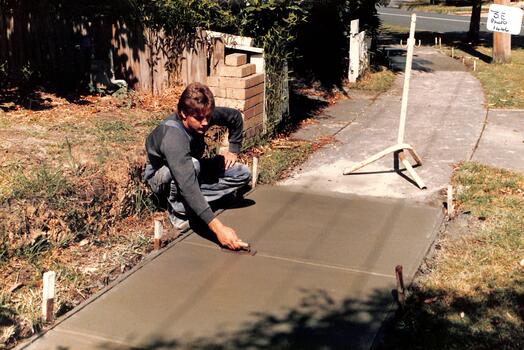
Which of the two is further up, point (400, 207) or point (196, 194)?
point (196, 194)

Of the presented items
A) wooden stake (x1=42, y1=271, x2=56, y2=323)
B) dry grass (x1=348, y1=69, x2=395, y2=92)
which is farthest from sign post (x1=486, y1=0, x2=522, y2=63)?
wooden stake (x1=42, y1=271, x2=56, y2=323)

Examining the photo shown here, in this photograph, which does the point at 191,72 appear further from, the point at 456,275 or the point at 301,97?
the point at 456,275

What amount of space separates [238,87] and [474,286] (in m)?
3.99

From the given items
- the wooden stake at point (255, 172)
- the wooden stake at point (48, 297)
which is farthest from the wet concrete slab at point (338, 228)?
the wooden stake at point (48, 297)

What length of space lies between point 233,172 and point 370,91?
697 cm

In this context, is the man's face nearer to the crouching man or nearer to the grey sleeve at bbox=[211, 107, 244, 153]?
the crouching man

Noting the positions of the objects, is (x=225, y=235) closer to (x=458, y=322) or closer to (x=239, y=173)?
(x=239, y=173)

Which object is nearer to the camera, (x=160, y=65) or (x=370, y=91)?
(x=160, y=65)

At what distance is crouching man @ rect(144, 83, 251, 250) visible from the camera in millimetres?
5395

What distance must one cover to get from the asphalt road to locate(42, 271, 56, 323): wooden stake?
24774 millimetres

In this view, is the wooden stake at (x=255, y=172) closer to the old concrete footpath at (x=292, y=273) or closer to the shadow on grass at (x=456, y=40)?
the old concrete footpath at (x=292, y=273)

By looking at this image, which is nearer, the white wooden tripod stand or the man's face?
the man's face

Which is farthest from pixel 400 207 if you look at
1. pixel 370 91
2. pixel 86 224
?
pixel 370 91

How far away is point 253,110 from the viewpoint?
27.7ft
